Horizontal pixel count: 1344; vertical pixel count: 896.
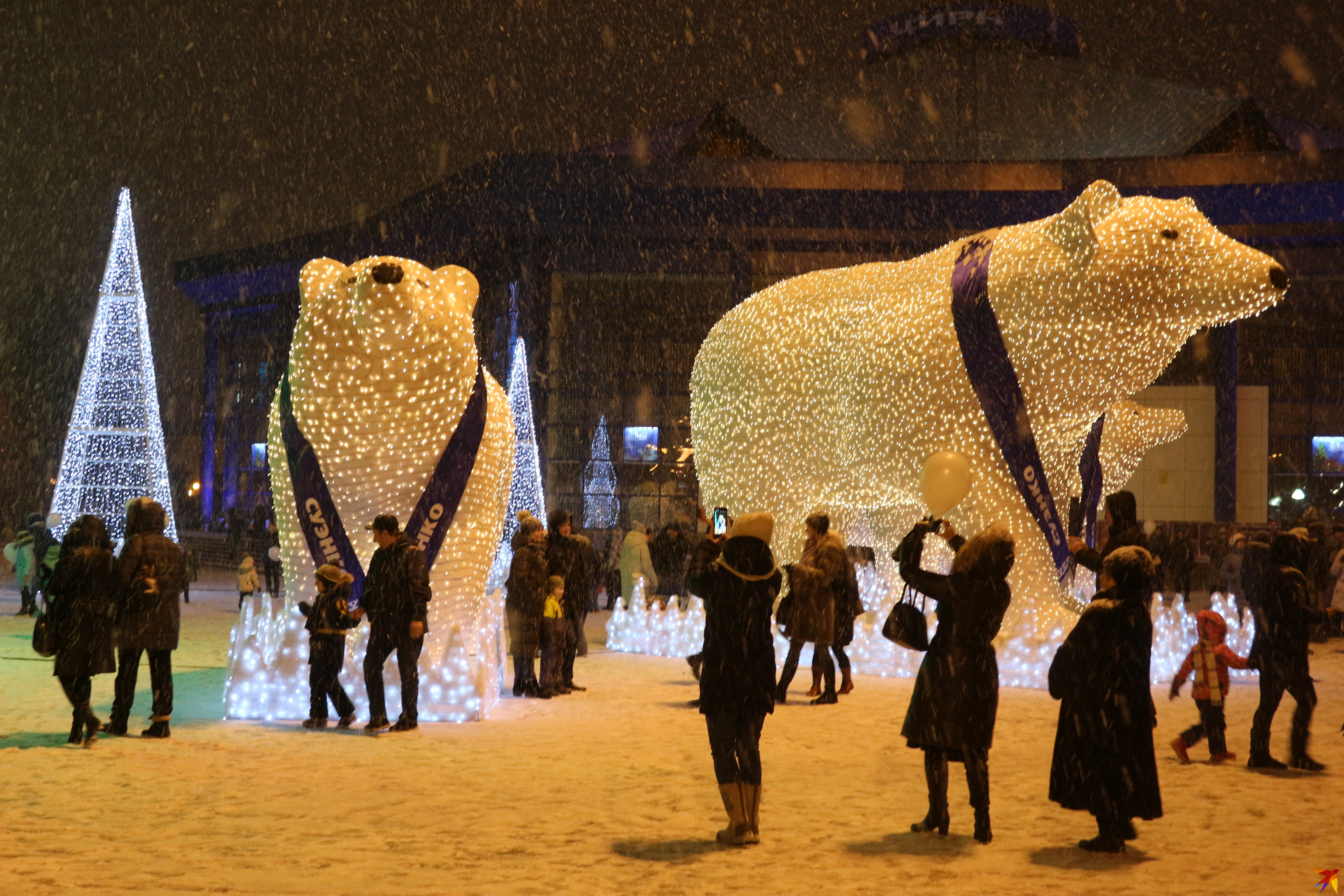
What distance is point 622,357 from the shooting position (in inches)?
1184

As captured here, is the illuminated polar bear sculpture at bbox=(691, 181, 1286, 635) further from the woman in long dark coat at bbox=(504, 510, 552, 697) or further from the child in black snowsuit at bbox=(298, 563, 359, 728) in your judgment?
the child in black snowsuit at bbox=(298, 563, 359, 728)

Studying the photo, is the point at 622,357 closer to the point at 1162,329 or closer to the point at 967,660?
the point at 1162,329

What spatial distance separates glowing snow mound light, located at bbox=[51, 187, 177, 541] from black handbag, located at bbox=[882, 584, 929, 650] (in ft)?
38.2

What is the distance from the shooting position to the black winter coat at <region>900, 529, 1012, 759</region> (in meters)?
5.09

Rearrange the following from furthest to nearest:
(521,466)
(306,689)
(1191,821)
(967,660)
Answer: (521,466) < (306,689) < (1191,821) < (967,660)

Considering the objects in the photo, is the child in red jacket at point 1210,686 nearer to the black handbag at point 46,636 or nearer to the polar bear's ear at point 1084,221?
the polar bear's ear at point 1084,221

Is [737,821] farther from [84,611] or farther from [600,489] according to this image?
[600,489]

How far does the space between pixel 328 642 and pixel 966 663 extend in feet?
13.0

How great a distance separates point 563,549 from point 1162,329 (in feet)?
15.3

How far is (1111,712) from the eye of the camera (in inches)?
196

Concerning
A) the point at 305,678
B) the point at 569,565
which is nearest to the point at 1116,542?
the point at 569,565

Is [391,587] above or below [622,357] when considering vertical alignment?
below

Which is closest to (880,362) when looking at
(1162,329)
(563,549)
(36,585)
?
(1162,329)

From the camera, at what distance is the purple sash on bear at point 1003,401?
30.4ft
